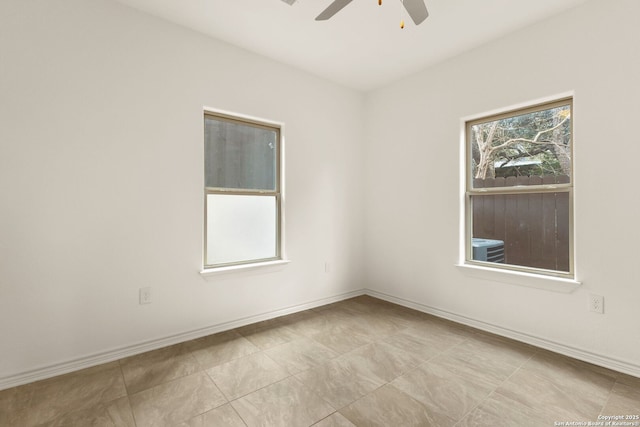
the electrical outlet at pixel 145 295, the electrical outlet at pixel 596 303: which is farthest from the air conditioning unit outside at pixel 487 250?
the electrical outlet at pixel 145 295

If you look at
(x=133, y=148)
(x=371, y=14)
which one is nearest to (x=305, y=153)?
(x=371, y=14)

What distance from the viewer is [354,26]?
264cm

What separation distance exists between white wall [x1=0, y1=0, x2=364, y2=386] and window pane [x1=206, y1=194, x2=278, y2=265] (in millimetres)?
175

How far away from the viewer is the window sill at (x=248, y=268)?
279cm

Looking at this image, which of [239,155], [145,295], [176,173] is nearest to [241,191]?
[239,155]

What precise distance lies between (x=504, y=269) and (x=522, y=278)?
208 mm

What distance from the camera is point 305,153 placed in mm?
3494

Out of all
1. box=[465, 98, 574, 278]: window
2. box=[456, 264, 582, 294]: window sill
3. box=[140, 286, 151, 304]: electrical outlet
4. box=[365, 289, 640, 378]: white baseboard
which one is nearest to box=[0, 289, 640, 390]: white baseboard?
box=[365, 289, 640, 378]: white baseboard

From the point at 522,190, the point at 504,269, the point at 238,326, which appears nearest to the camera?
the point at 522,190

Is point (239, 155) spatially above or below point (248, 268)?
above

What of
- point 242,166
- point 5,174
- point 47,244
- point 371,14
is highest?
point 371,14

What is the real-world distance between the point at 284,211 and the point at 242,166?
0.64 meters

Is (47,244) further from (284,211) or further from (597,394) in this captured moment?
(597,394)

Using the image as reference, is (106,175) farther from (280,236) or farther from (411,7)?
(411,7)
